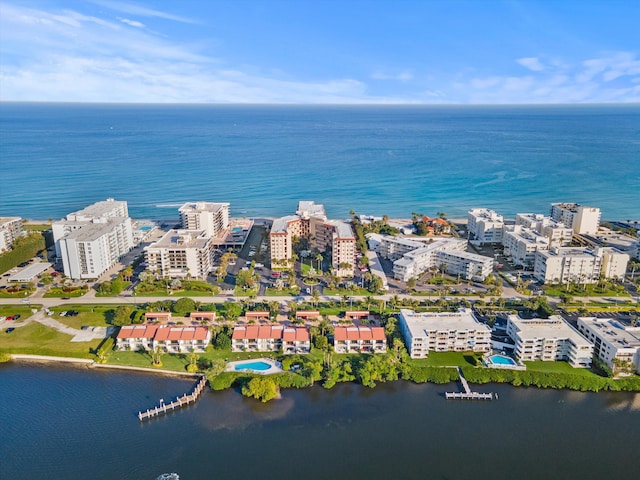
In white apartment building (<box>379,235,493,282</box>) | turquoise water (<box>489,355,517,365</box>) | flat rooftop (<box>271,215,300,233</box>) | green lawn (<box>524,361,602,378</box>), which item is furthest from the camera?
flat rooftop (<box>271,215,300,233</box>)

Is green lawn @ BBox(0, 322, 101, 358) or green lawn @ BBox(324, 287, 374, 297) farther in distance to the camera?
green lawn @ BBox(324, 287, 374, 297)

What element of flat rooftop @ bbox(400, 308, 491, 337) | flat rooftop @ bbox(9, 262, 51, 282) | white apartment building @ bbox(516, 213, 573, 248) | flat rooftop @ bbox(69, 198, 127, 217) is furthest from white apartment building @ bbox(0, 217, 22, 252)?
white apartment building @ bbox(516, 213, 573, 248)

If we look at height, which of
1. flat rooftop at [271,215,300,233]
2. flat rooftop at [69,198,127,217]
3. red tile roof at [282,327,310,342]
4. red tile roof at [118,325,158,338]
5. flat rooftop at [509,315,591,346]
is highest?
flat rooftop at [69,198,127,217]

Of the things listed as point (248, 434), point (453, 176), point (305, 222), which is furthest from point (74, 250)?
point (453, 176)

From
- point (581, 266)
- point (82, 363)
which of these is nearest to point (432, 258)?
point (581, 266)

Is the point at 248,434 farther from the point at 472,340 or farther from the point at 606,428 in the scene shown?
the point at 606,428

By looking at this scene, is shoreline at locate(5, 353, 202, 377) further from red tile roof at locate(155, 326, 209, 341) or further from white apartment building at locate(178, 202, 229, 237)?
white apartment building at locate(178, 202, 229, 237)

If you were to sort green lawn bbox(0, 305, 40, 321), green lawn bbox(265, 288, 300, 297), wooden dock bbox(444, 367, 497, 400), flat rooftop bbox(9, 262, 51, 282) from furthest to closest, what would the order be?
flat rooftop bbox(9, 262, 51, 282), green lawn bbox(265, 288, 300, 297), green lawn bbox(0, 305, 40, 321), wooden dock bbox(444, 367, 497, 400)

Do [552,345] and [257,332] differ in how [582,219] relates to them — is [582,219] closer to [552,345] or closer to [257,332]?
[552,345]
